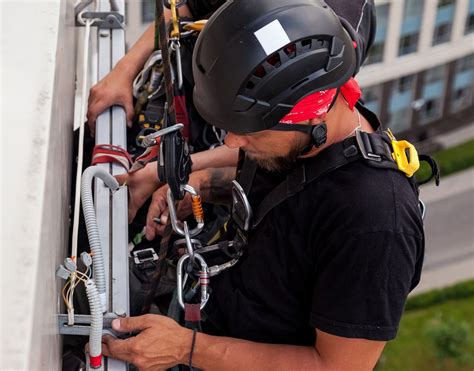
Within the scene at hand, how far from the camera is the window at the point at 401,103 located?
1781 centimetres

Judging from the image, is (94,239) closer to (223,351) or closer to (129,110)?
(223,351)

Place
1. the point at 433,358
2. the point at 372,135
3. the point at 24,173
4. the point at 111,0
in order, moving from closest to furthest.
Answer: the point at 24,173 < the point at 372,135 < the point at 111,0 < the point at 433,358

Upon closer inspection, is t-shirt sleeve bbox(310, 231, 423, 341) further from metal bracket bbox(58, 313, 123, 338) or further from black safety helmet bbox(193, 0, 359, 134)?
metal bracket bbox(58, 313, 123, 338)

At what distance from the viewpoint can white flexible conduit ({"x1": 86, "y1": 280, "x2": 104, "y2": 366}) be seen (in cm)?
225

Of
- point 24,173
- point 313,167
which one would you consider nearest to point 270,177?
point 313,167

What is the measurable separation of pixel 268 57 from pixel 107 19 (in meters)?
1.38

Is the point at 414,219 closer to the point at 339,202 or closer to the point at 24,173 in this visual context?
the point at 339,202

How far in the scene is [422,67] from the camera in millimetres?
17922

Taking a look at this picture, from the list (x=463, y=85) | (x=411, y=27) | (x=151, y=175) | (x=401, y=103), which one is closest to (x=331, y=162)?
(x=151, y=175)

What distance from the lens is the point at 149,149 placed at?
294 centimetres

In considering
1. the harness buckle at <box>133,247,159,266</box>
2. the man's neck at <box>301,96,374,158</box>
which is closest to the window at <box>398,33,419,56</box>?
the harness buckle at <box>133,247,159,266</box>

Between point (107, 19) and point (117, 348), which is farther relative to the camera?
point (107, 19)

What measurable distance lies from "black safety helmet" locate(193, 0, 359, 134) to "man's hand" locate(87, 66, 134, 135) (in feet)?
2.99

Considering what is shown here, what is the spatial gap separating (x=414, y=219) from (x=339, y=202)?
0.23 metres
